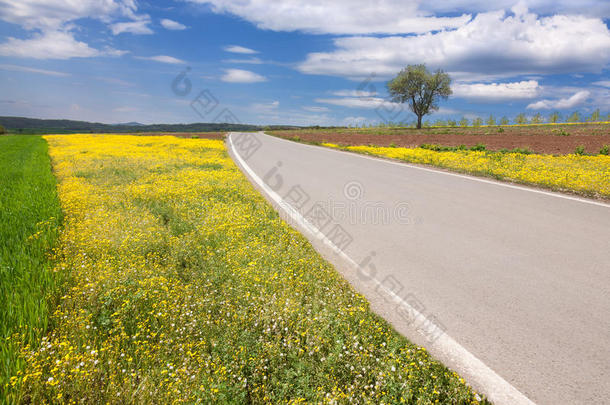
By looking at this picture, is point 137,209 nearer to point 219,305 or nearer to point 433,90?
point 219,305

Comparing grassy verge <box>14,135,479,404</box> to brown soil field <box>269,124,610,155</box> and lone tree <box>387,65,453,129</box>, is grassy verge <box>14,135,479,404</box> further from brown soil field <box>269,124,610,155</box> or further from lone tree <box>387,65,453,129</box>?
lone tree <box>387,65,453,129</box>

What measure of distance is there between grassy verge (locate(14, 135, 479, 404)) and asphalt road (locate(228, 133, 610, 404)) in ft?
1.21

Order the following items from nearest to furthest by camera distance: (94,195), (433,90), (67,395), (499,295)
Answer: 1. (67,395)
2. (499,295)
3. (94,195)
4. (433,90)

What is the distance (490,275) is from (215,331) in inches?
134

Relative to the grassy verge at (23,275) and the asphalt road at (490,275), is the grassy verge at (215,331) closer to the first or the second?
the grassy verge at (23,275)

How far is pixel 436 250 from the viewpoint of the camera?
4.82m

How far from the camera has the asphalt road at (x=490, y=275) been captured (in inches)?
103

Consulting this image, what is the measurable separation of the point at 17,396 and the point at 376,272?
3.70m

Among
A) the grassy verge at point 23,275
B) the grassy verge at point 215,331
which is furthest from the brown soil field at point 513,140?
the grassy verge at point 23,275

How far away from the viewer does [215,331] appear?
10.5ft

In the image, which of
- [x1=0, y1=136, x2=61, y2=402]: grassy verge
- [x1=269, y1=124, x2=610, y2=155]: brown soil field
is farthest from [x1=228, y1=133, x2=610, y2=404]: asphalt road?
[x1=269, y1=124, x2=610, y2=155]: brown soil field

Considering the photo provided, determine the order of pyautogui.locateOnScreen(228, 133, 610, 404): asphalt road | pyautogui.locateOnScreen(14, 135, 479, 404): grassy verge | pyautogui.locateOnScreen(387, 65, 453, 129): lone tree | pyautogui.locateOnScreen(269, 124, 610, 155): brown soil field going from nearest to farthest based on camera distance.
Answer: pyautogui.locateOnScreen(14, 135, 479, 404): grassy verge
pyautogui.locateOnScreen(228, 133, 610, 404): asphalt road
pyautogui.locateOnScreen(269, 124, 610, 155): brown soil field
pyautogui.locateOnScreen(387, 65, 453, 129): lone tree

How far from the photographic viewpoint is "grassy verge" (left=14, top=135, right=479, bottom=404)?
247 cm

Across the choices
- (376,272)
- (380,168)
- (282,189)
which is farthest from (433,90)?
(376,272)
